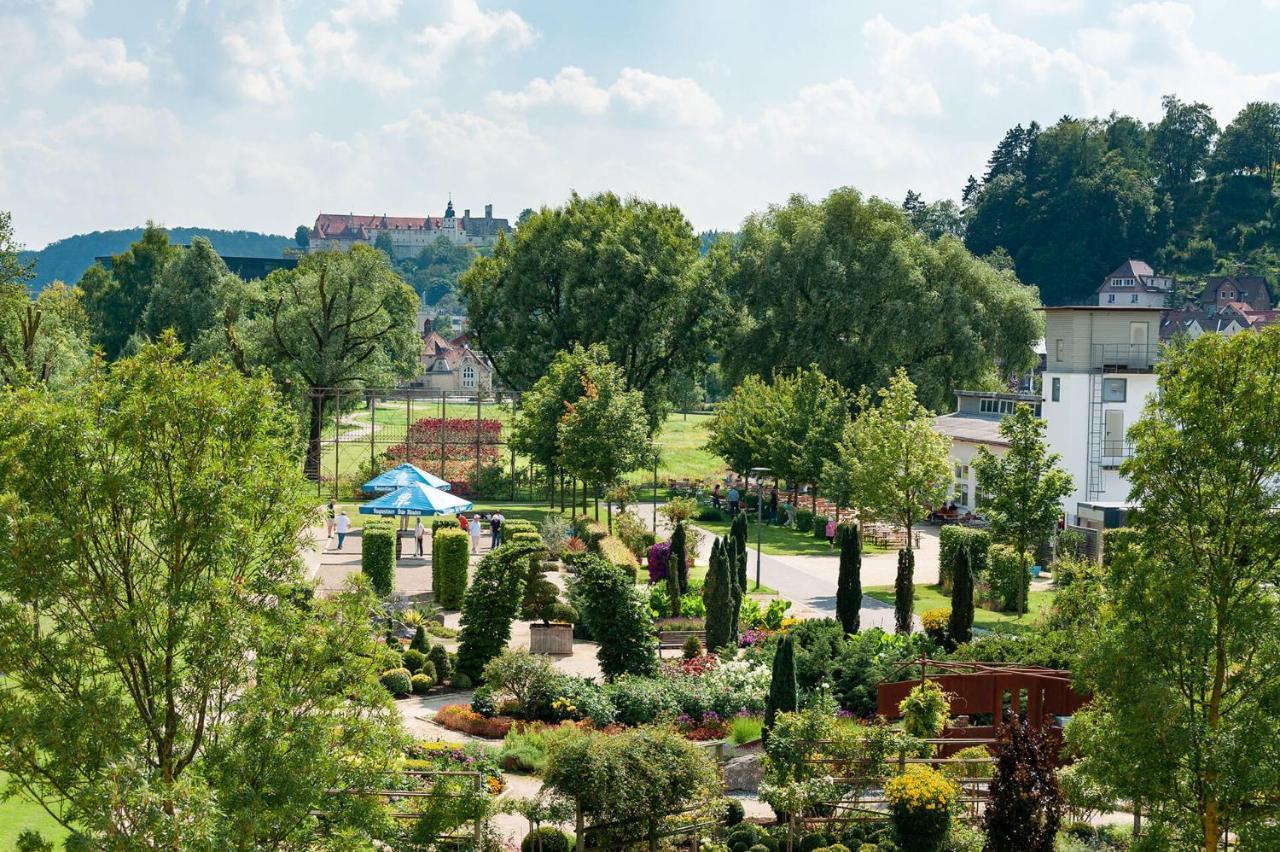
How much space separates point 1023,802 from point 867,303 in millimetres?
46658

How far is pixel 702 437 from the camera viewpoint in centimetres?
8744

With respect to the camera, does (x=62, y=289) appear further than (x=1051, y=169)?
No

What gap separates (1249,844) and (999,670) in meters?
8.98

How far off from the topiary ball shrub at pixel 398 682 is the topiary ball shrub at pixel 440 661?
893 millimetres

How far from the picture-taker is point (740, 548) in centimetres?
3294

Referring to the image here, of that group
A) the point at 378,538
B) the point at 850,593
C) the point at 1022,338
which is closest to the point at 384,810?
the point at 850,593

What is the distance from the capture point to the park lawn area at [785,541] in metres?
45.9

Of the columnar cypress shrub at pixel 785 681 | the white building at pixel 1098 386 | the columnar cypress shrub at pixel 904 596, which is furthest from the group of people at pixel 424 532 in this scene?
the columnar cypress shrub at pixel 785 681

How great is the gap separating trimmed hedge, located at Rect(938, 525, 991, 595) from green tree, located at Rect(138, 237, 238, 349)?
5632cm

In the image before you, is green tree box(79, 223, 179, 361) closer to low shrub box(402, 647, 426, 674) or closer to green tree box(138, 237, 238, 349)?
green tree box(138, 237, 238, 349)

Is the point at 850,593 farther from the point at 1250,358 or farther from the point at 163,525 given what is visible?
the point at 163,525

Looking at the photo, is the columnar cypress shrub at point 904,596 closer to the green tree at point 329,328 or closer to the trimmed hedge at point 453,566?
the trimmed hedge at point 453,566

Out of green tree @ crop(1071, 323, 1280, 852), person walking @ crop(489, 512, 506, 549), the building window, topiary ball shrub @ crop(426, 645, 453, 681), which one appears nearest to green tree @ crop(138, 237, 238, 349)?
person walking @ crop(489, 512, 506, 549)

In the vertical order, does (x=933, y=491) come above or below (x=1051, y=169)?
below
